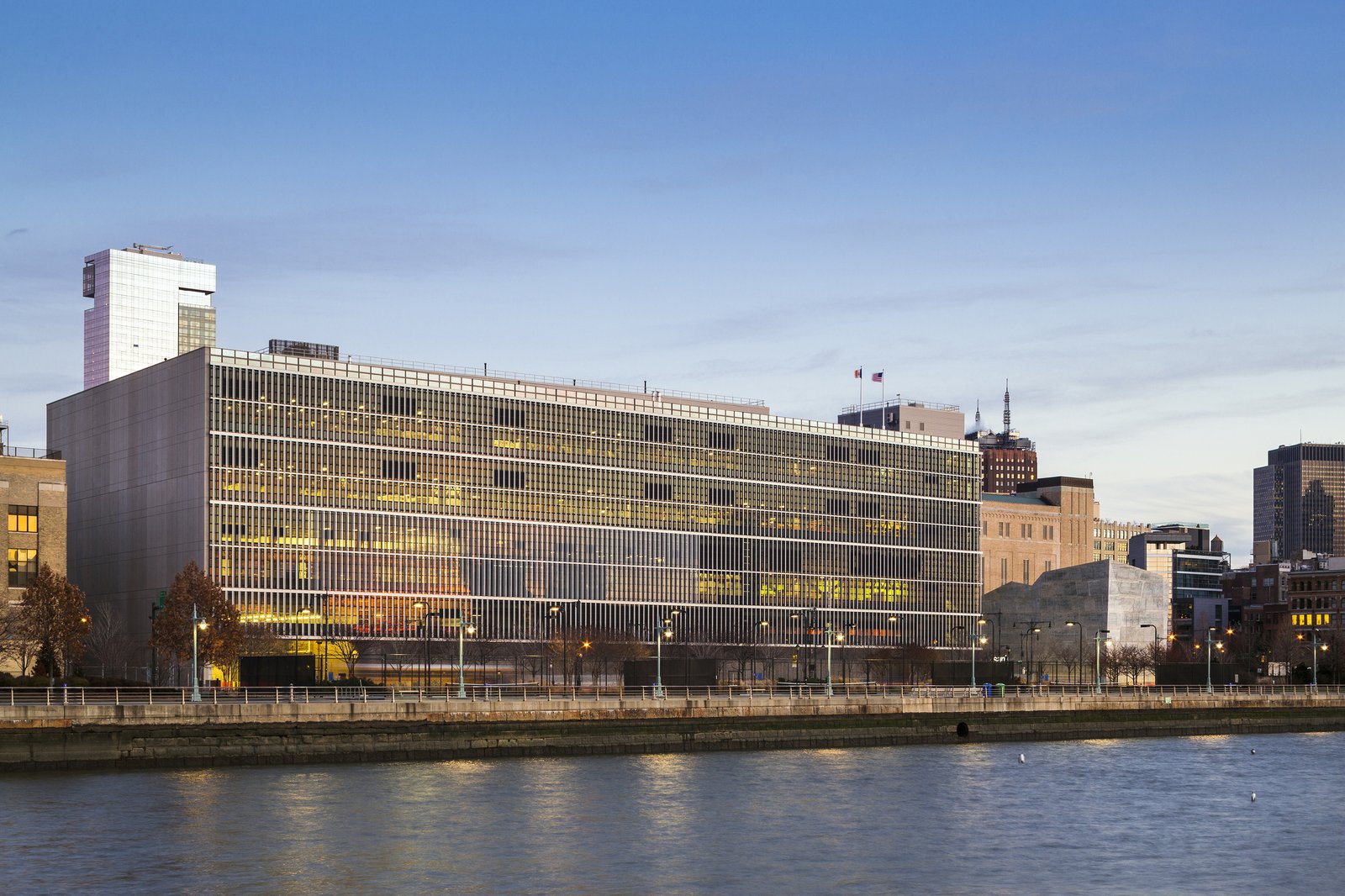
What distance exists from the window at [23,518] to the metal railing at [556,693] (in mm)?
38892

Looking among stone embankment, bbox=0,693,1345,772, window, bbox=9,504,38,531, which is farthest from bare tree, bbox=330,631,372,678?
stone embankment, bbox=0,693,1345,772

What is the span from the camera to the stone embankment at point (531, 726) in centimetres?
9069

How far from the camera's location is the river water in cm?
6162

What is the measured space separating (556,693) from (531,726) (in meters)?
15.7

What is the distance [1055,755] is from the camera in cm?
11606

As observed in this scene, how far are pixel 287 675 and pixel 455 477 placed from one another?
81.8 metres

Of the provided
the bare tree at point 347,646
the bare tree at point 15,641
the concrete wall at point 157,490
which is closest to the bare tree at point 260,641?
the bare tree at point 347,646

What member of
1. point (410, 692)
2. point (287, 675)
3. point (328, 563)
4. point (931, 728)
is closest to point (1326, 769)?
point (931, 728)

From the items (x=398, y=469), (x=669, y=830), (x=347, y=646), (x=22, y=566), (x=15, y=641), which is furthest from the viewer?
(x=398, y=469)

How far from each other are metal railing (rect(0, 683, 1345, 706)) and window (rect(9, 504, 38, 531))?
128 ft

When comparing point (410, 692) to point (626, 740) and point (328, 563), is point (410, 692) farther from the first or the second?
point (328, 563)

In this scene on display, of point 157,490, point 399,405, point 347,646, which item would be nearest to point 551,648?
point 347,646

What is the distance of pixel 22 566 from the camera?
14512 cm

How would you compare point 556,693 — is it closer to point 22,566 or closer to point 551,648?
point 22,566
